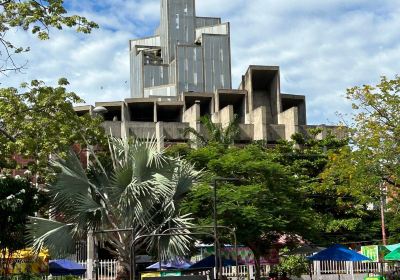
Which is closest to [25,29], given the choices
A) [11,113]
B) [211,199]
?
[11,113]

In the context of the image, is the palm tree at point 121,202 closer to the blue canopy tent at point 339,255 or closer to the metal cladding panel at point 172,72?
the blue canopy tent at point 339,255

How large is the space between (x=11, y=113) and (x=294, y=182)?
1270cm

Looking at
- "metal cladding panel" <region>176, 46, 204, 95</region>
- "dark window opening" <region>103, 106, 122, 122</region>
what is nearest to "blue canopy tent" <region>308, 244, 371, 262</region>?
"dark window opening" <region>103, 106, 122, 122</region>

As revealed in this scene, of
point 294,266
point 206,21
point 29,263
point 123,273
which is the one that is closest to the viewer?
point 123,273

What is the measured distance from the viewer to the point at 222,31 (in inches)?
3597

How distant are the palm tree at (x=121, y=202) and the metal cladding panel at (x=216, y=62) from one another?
203 feet

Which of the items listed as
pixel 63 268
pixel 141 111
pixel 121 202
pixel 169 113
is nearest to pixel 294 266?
pixel 63 268

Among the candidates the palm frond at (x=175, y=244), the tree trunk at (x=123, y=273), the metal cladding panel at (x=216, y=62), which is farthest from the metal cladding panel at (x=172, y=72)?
the palm frond at (x=175, y=244)

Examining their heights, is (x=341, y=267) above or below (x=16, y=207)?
below

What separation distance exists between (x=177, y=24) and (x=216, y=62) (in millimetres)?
12939

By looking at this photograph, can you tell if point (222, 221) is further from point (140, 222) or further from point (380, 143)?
point (380, 143)

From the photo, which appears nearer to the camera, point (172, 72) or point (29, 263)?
point (29, 263)

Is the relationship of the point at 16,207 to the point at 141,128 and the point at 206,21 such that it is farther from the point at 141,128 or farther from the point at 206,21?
the point at 206,21

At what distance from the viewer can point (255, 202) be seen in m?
23.8
